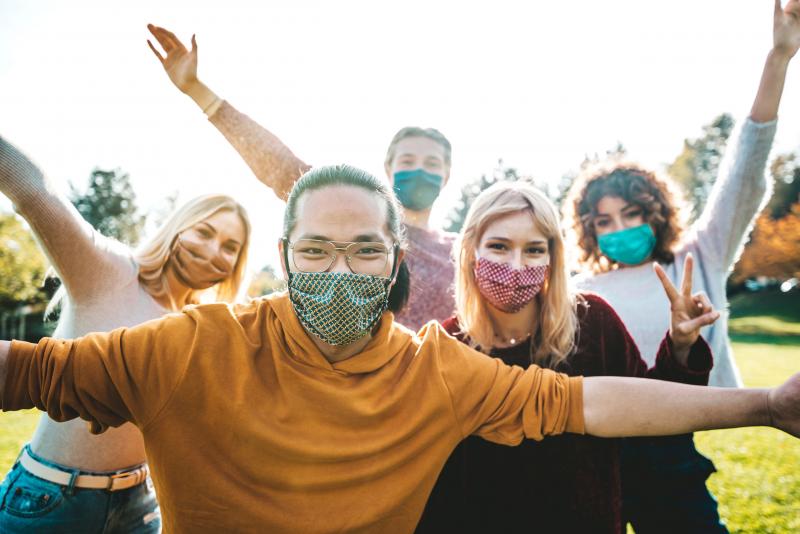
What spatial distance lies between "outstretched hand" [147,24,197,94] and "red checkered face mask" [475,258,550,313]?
2577 mm

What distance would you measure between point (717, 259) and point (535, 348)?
1821 millimetres

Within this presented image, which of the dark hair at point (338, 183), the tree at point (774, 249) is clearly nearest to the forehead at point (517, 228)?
the dark hair at point (338, 183)

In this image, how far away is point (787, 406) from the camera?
172 centimetres

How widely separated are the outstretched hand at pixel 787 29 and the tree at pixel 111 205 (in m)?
55.3

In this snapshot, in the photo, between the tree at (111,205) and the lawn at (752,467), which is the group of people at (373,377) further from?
the tree at (111,205)

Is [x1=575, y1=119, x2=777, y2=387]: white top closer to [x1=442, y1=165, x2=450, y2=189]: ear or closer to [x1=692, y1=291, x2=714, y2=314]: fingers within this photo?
[x1=692, y1=291, x2=714, y2=314]: fingers

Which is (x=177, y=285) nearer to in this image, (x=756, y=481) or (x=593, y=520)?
(x=593, y=520)

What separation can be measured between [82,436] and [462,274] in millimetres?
2291

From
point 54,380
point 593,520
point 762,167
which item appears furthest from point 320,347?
point 762,167

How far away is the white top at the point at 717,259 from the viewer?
3.11 meters

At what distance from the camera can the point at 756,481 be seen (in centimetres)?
677

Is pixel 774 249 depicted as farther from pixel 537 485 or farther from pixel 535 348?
pixel 537 485

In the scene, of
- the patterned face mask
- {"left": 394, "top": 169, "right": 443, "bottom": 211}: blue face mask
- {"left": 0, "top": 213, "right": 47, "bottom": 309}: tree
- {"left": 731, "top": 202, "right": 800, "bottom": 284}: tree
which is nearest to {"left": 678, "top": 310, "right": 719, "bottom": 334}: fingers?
the patterned face mask

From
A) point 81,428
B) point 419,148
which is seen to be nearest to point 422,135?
point 419,148
